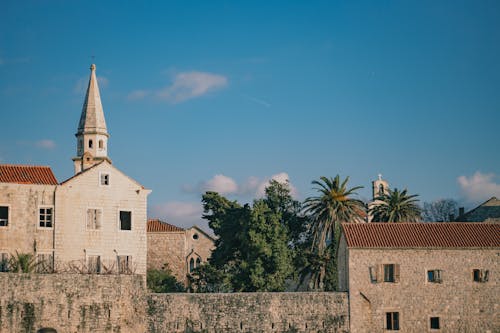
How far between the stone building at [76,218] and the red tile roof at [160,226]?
1772cm

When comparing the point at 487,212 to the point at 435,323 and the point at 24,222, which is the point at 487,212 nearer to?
the point at 435,323

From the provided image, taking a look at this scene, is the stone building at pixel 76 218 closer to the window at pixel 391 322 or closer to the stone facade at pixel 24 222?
the stone facade at pixel 24 222

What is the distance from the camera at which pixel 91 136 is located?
59812 millimetres

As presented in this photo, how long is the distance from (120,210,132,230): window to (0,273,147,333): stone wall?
4865 millimetres

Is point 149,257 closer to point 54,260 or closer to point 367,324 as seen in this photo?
point 54,260

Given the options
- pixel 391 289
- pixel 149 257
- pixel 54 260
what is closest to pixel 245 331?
pixel 391 289

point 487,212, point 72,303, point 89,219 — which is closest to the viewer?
point 72,303

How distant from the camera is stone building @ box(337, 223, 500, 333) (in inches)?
1927

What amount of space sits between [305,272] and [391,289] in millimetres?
10884

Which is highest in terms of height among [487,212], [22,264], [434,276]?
[487,212]

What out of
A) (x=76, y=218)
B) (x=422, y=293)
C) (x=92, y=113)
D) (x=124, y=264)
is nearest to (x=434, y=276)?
(x=422, y=293)

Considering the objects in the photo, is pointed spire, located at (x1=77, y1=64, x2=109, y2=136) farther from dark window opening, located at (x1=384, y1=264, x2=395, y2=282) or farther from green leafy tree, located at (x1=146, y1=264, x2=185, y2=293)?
dark window opening, located at (x1=384, y1=264, x2=395, y2=282)

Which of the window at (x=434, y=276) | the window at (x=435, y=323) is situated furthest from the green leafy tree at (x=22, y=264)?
the window at (x=435, y=323)

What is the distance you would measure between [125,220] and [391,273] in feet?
60.0
